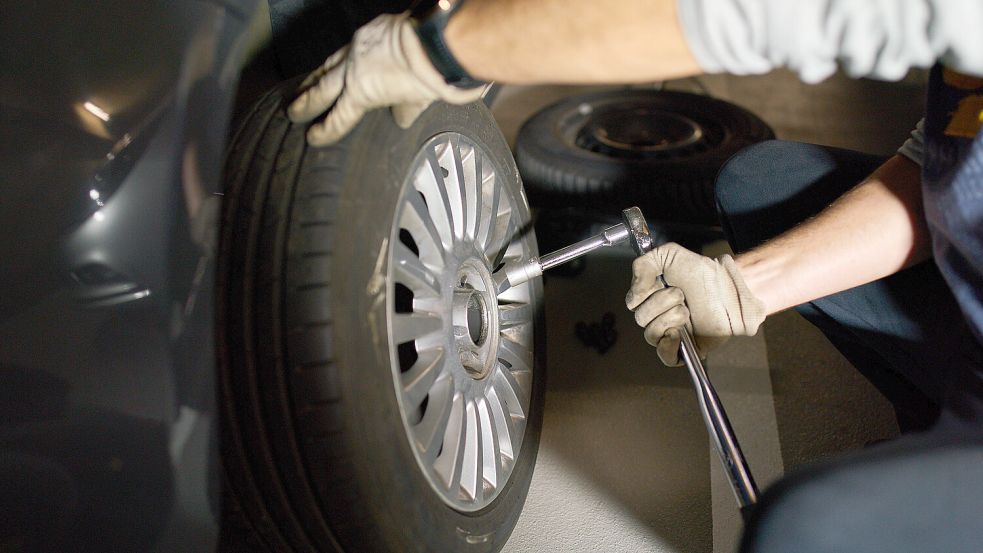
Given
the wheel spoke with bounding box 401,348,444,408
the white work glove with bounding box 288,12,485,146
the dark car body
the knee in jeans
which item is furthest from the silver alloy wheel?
the knee in jeans

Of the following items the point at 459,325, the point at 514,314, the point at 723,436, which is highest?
the point at 459,325

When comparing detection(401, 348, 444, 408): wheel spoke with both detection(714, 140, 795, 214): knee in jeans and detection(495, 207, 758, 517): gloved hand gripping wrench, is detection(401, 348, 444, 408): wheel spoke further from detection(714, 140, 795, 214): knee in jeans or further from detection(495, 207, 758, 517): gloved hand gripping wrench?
detection(714, 140, 795, 214): knee in jeans

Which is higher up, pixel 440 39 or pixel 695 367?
pixel 440 39

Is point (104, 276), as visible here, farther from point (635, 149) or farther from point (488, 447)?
point (635, 149)

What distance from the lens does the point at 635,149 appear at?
71.5 inches

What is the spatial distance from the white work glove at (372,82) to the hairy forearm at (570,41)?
5 centimetres

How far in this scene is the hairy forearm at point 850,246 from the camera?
103 cm

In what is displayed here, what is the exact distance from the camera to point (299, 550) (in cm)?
87

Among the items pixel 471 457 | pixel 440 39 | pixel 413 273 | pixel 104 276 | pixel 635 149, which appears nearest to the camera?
pixel 104 276

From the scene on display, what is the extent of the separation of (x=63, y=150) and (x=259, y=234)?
0.21 m

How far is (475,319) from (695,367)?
1.10ft

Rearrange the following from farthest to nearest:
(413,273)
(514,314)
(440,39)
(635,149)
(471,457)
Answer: (635,149) < (514,314) < (471,457) < (413,273) < (440,39)

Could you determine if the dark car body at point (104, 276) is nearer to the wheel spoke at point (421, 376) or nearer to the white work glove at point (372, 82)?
the white work glove at point (372, 82)

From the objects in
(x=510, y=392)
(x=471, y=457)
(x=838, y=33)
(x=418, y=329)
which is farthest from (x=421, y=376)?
(x=838, y=33)
